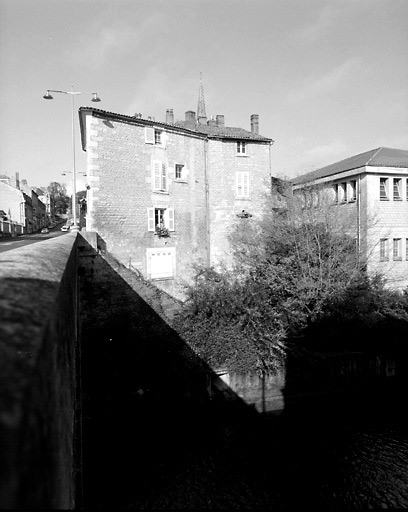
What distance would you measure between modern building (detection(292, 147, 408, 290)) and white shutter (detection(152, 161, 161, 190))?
908 cm

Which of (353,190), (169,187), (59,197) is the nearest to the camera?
(169,187)

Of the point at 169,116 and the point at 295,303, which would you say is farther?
the point at 169,116

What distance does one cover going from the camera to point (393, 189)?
21562 mm

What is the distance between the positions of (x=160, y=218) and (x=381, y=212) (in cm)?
1381

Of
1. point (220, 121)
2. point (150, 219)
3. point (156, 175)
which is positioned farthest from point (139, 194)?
point (220, 121)

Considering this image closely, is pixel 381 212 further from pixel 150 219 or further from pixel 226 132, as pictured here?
pixel 150 219

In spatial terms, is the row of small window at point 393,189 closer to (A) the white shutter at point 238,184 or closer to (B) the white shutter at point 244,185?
(B) the white shutter at point 244,185

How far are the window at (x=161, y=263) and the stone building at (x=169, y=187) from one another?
6 centimetres

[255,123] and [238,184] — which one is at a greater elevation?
[255,123]

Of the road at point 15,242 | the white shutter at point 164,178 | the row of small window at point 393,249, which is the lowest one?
the row of small window at point 393,249

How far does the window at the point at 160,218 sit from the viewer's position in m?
20.9

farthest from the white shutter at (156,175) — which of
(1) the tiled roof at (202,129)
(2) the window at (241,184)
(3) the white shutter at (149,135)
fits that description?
(2) the window at (241,184)

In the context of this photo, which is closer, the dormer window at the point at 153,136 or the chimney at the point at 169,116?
the dormer window at the point at 153,136

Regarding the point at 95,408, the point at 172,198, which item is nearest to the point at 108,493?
the point at 95,408
